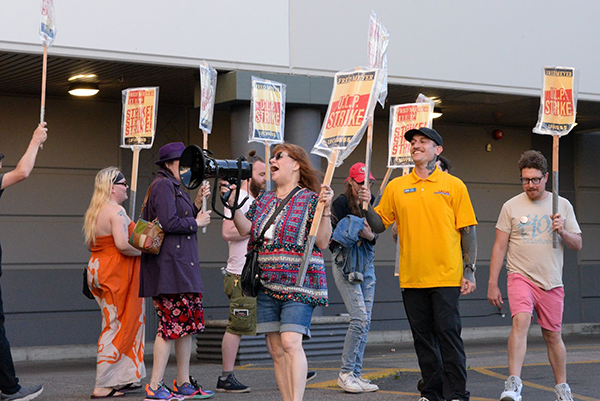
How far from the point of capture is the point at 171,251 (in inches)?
257

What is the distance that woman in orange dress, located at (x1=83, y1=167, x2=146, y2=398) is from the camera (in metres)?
6.97

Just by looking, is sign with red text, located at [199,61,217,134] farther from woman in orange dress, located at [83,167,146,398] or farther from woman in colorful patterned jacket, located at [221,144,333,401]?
woman in colorful patterned jacket, located at [221,144,333,401]

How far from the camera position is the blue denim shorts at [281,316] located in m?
5.42

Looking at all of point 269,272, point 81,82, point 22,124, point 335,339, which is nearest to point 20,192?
point 22,124

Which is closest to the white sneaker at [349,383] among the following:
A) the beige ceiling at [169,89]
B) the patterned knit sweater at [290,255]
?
the patterned knit sweater at [290,255]

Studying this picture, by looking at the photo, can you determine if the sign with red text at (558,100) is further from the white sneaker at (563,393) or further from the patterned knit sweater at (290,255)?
the patterned knit sweater at (290,255)

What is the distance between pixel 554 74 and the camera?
752cm

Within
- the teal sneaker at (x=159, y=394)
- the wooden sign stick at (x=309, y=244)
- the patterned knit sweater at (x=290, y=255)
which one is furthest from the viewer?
the teal sneaker at (x=159, y=394)

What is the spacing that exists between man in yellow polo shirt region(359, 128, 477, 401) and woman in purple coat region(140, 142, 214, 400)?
1.42 metres

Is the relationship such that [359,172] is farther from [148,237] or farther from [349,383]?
[148,237]

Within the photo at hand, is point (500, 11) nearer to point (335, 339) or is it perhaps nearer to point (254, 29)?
point (254, 29)

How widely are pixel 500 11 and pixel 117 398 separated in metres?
7.98

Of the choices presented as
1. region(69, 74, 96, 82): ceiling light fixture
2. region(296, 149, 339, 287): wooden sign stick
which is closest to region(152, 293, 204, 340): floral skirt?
region(296, 149, 339, 287): wooden sign stick

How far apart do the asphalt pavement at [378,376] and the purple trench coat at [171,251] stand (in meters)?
1.05
